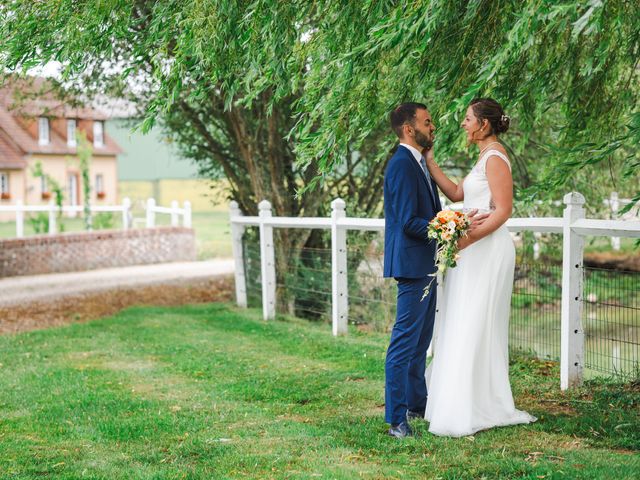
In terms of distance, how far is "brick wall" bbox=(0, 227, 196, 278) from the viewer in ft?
71.8

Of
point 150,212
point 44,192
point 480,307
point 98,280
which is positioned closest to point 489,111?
point 480,307

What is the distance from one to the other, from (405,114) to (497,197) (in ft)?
2.58

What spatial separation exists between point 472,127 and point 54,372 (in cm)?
527

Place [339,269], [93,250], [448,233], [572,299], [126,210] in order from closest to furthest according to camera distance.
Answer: [448,233]
[572,299]
[339,269]
[93,250]
[126,210]

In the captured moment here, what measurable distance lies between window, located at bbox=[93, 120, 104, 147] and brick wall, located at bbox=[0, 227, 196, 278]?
2559cm

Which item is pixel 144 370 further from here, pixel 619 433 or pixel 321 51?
pixel 619 433

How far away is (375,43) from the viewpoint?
564 centimetres

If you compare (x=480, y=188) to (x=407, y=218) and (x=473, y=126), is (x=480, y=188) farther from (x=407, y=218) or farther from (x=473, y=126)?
(x=407, y=218)

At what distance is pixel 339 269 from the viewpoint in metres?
11.1

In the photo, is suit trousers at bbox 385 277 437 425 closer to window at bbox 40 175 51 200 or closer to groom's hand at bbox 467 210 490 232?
groom's hand at bbox 467 210 490 232

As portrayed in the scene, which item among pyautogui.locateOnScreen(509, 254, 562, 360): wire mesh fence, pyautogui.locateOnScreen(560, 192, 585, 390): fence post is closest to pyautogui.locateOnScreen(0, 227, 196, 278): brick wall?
pyautogui.locateOnScreen(509, 254, 562, 360): wire mesh fence

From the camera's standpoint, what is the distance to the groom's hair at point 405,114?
5914 millimetres

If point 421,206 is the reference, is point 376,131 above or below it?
above

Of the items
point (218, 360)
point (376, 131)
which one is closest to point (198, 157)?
point (376, 131)
